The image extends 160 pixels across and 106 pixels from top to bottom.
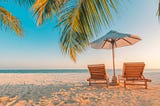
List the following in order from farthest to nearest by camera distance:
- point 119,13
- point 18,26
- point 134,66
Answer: point 134,66
point 18,26
point 119,13

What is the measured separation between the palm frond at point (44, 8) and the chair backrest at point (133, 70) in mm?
3163

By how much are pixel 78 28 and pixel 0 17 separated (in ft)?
8.35

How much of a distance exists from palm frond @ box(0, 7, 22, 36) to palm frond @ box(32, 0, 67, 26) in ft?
2.92

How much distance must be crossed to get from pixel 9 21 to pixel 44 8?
53.8 inches

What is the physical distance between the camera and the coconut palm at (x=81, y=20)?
2299 mm

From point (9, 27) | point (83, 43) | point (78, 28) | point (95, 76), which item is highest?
point (9, 27)

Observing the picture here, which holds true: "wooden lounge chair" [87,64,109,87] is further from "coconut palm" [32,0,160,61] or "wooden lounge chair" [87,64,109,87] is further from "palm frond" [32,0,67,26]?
"coconut palm" [32,0,160,61]

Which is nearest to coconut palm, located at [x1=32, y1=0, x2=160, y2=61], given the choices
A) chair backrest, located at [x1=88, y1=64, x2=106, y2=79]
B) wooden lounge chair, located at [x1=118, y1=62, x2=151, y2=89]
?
chair backrest, located at [x1=88, y1=64, x2=106, y2=79]

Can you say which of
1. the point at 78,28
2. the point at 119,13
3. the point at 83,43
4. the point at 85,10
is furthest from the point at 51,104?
the point at 119,13

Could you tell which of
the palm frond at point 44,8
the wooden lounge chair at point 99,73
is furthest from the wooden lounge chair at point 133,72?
the palm frond at point 44,8

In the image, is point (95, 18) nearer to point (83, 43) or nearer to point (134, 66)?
point (83, 43)

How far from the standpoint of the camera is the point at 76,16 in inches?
101

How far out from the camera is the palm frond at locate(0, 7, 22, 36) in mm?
4250

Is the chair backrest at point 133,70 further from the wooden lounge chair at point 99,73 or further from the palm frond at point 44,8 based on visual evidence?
the palm frond at point 44,8
